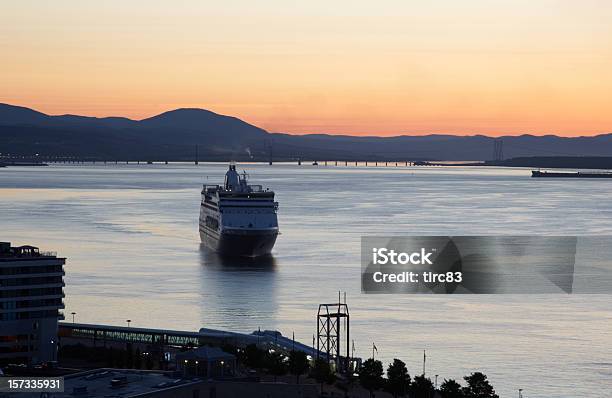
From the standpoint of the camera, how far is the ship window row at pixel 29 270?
28.0 meters

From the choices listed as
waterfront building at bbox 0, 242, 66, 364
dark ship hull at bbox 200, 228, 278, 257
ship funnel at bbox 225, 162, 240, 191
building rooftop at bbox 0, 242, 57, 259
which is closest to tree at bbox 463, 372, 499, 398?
waterfront building at bbox 0, 242, 66, 364

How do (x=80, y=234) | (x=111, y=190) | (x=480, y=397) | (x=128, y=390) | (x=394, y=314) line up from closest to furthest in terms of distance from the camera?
1. (x=128, y=390)
2. (x=480, y=397)
3. (x=394, y=314)
4. (x=80, y=234)
5. (x=111, y=190)

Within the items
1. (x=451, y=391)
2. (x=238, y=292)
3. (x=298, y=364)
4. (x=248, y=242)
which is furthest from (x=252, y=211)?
(x=451, y=391)

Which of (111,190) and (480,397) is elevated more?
(111,190)

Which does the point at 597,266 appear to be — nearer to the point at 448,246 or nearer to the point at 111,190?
the point at 448,246

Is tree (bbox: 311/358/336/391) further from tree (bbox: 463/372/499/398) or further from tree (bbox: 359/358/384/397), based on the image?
tree (bbox: 463/372/499/398)

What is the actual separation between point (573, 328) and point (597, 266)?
614 inches

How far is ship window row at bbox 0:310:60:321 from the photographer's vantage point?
91.8 ft

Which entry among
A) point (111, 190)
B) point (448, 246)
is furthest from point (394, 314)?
point (111, 190)

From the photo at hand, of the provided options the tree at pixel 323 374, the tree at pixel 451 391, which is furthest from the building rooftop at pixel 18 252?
the tree at pixel 451 391

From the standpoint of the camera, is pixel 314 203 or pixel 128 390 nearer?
pixel 128 390

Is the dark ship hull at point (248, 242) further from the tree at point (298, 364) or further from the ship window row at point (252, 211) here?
the tree at point (298, 364)

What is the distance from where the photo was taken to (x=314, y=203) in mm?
93938

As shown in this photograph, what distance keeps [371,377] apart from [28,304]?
26.6ft
